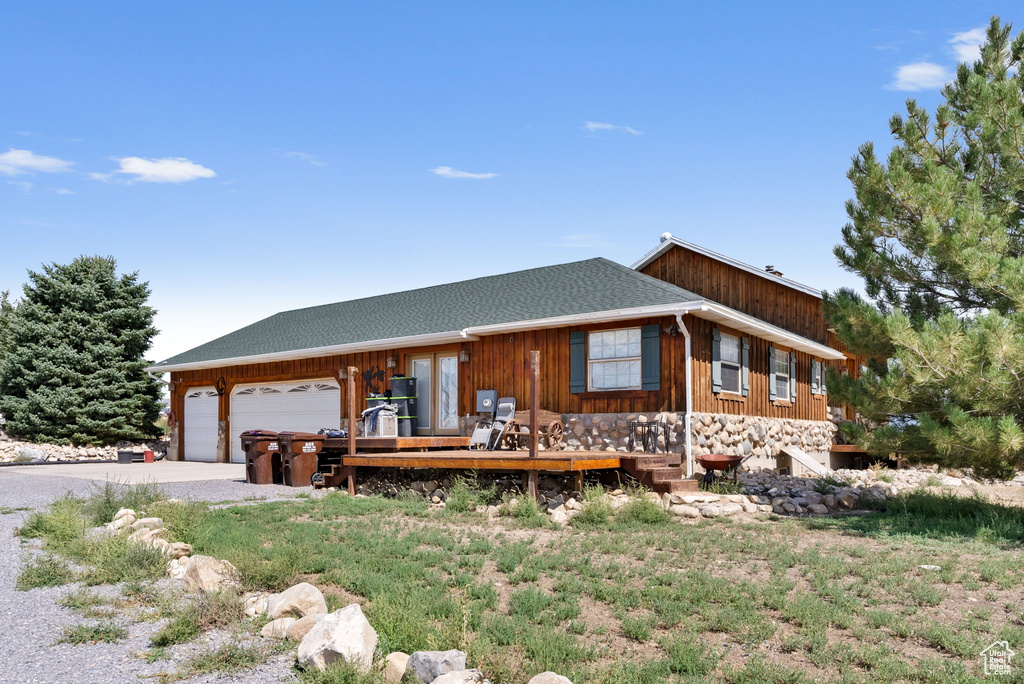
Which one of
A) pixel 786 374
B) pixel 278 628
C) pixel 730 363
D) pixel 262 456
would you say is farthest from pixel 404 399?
pixel 278 628

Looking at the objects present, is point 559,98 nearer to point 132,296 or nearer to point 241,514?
point 241,514

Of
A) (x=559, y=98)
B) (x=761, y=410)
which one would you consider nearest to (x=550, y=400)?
(x=761, y=410)

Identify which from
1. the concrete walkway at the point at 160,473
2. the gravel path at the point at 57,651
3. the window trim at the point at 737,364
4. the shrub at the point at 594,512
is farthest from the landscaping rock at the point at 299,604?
the window trim at the point at 737,364

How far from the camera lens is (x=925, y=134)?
10.4m

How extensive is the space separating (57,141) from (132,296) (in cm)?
1267

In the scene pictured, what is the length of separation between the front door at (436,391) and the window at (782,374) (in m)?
6.88

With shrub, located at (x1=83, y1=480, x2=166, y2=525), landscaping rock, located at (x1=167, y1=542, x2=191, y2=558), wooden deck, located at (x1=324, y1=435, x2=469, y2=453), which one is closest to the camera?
landscaping rock, located at (x1=167, y1=542, x2=191, y2=558)

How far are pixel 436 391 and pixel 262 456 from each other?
397cm

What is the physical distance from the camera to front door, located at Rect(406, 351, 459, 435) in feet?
50.2

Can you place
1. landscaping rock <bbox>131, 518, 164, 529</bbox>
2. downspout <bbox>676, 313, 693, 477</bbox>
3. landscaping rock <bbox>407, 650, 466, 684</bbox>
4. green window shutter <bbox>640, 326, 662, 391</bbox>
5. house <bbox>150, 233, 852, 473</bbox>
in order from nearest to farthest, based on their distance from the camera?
landscaping rock <bbox>407, 650, 466, 684</bbox>
landscaping rock <bbox>131, 518, 164, 529</bbox>
downspout <bbox>676, 313, 693, 477</bbox>
green window shutter <bbox>640, 326, 662, 391</bbox>
house <bbox>150, 233, 852, 473</bbox>

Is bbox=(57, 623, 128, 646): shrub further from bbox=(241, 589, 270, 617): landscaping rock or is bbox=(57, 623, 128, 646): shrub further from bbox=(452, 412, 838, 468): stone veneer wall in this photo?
bbox=(452, 412, 838, 468): stone veneer wall

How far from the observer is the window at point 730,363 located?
1347 cm

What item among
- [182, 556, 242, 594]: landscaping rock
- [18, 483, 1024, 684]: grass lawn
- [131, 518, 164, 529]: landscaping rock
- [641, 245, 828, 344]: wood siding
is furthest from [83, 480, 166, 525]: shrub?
[641, 245, 828, 344]: wood siding

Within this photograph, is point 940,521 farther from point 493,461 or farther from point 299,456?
point 299,456
